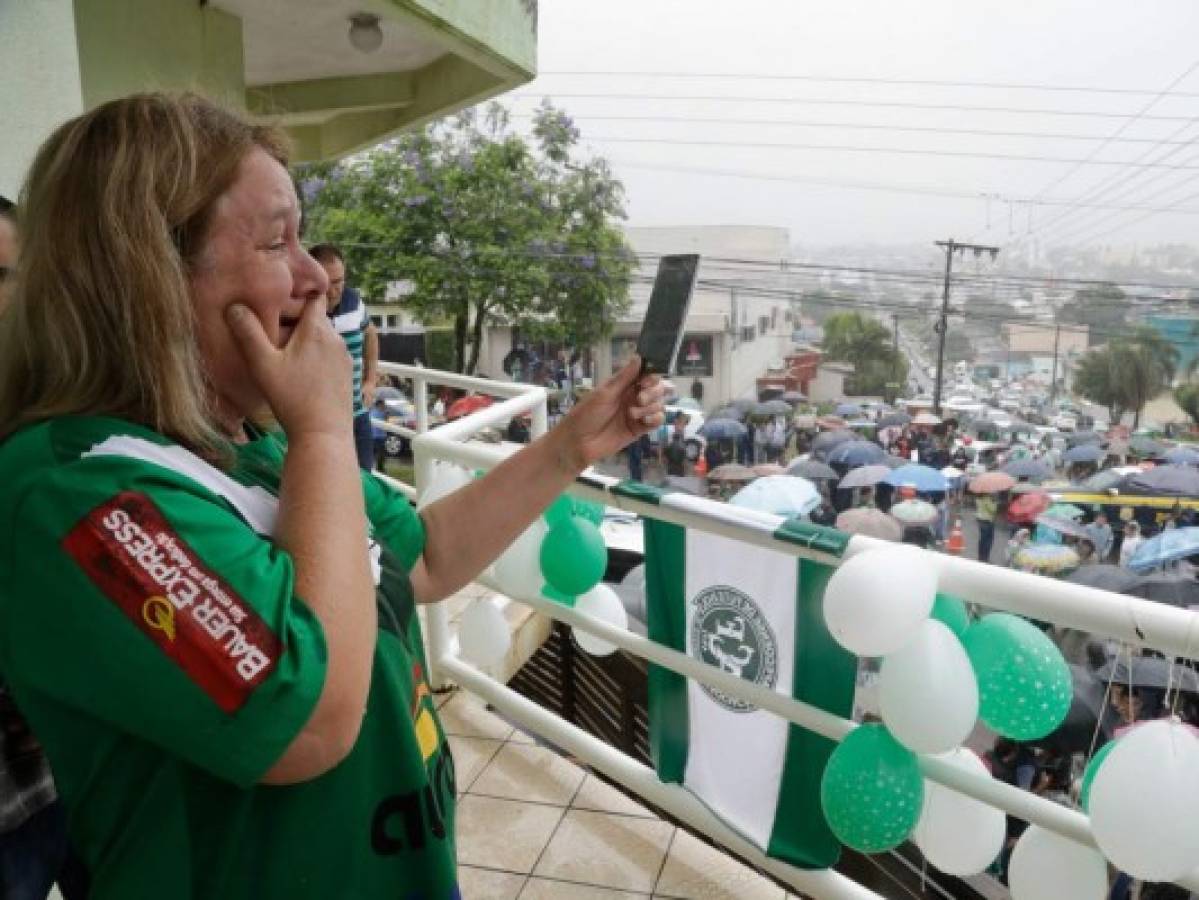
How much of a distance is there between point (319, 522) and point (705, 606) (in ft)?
3.70

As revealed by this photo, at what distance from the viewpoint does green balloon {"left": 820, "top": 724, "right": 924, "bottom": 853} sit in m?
1.36

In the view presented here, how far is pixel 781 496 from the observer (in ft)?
36.8

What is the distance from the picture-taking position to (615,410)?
4.13ft

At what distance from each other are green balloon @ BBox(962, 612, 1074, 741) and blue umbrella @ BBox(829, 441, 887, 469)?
15444 millimetres

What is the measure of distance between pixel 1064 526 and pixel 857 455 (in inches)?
187

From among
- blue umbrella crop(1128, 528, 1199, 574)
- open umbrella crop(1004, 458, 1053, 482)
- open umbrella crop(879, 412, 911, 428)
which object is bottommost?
open umbrella crop(879, 412, 911, 428)

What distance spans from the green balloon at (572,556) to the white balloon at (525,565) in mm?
30

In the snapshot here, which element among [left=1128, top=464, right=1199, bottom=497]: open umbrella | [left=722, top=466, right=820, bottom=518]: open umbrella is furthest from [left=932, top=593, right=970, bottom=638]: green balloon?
[left=1128, top=464, right=1199, bottom=497]: open umbrella

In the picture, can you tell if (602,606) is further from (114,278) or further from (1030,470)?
(1030,470)

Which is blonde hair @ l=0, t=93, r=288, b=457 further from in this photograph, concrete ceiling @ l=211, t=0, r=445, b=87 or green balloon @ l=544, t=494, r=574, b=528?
concrete ceiling @ l=211, t=0, r=445, b=87

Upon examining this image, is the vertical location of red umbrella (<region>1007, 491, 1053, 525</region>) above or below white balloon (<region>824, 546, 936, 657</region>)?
below

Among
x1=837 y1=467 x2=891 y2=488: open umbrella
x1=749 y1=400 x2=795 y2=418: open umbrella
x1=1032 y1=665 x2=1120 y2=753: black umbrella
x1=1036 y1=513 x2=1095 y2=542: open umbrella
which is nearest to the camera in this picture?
x1=1032 y1=665 x2=1120 y2=753: black umbrella

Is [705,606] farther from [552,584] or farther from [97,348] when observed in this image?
[97,348]

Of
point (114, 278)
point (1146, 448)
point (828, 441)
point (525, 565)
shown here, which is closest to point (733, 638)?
point (525, 565)
